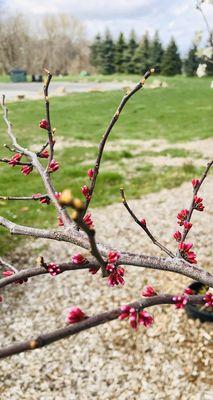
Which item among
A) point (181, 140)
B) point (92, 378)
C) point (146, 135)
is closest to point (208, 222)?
point (92, 378)

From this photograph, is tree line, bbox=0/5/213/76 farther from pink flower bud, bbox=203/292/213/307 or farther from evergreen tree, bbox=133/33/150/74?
pink flower bud, bbox=203/292/213/307

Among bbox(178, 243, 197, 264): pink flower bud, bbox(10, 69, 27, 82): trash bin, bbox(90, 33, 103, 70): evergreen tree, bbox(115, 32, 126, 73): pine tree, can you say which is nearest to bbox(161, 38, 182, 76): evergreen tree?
bbox(115, 32, 126, 73): pine tree

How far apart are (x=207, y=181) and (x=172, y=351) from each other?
748 cm

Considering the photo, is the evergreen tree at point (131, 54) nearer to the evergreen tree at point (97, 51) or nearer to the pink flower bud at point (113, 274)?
the evergreen tree at point (97, 51)

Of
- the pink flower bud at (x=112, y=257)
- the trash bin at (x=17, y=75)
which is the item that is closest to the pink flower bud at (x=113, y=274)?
the pink flower bud at (x=112, y=257)

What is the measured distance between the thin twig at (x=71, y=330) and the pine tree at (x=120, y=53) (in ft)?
230

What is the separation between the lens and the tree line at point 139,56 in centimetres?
6419

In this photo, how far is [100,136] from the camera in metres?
19.1

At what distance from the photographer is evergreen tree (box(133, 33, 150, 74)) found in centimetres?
6519

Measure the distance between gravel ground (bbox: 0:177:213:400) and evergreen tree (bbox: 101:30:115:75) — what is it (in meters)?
66.6

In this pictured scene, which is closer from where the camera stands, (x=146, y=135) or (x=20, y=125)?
(x=146, y=135)

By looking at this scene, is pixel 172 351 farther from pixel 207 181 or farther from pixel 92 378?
pixel 207 181

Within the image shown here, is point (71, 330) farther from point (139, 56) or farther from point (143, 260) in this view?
point (139, 56)

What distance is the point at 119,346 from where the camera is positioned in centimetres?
578
